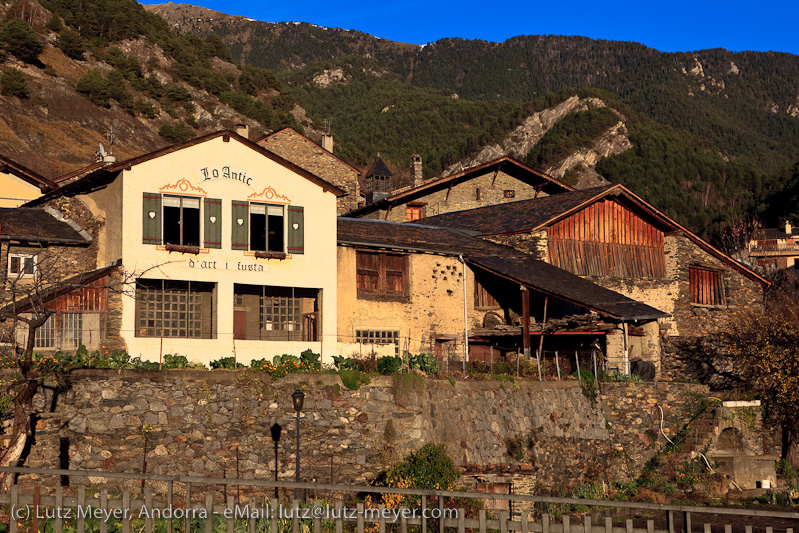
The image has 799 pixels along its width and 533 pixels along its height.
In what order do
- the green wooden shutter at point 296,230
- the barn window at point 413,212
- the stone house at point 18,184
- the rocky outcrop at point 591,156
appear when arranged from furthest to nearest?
the rocky outcrop at point 591,156 < the barn window at point 413,212 < the stone house at point 18,184 < the green wooden shutter at point 296,230

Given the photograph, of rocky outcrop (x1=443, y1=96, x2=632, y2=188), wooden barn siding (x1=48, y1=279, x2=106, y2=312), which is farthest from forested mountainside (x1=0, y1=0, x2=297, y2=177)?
wooden barn siding (x1=48, y1=279, x2=106, y2=312)

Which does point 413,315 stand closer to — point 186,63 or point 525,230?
point 525,230

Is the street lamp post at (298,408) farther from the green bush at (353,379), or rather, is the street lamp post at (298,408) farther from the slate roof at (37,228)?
the slate roof at (37,228)

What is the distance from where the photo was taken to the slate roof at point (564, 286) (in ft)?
109

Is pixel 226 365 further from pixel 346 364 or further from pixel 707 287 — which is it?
pixel 707 287

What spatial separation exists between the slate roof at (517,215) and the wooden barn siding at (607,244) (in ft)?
1.98

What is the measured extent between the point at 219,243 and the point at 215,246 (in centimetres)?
16

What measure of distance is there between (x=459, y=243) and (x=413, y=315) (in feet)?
13.7

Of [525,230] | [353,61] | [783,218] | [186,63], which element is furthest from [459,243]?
[353,61]

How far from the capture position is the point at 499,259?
122 feet

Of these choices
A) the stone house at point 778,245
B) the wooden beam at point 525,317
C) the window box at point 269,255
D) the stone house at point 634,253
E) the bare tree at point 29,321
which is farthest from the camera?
the stone house at point 778,245

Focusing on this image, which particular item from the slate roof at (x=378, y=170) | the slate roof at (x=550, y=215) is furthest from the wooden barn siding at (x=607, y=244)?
the slate roof at (x=378, y=170)

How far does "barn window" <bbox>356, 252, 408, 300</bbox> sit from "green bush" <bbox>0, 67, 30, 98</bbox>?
49743mm

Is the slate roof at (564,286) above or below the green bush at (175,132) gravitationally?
below
